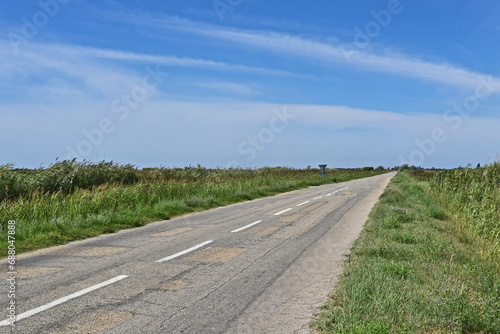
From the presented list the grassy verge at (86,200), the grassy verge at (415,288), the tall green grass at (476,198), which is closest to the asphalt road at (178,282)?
the grassy verge at (415,288)

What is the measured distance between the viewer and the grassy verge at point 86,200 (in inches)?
441

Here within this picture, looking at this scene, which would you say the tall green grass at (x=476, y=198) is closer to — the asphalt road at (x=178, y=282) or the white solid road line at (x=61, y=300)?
the asphalt road at (x=178, y=282)

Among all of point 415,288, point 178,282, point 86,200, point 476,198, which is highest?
point 86,200

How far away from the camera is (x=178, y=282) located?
255 inches

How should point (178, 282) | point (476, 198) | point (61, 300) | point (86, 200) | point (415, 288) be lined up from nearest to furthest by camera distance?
point (61, 300)
point (415, 288)
point (178, 282)
point (86, 200)
point (476, 198)

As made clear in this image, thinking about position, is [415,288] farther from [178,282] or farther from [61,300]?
[61,300]

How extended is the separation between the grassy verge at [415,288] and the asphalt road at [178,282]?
17.2 inches

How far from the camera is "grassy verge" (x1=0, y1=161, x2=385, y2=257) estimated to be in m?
11.2

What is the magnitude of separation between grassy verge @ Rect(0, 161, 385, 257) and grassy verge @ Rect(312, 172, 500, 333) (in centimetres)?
693

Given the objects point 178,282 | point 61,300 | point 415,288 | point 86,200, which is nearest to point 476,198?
point 415,288

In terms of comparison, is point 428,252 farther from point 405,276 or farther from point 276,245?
point 276,245

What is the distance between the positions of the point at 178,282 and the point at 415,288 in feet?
11.1

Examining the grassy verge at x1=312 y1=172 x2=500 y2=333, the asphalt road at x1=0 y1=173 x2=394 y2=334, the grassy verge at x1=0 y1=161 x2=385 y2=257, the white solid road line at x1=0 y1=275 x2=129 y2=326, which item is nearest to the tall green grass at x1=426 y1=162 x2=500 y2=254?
the grassy verge at x1=312 y1=172 x2=500 y2=333

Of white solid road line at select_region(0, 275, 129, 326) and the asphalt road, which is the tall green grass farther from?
white solid road line at select_region(0, 275, 129, 326)
